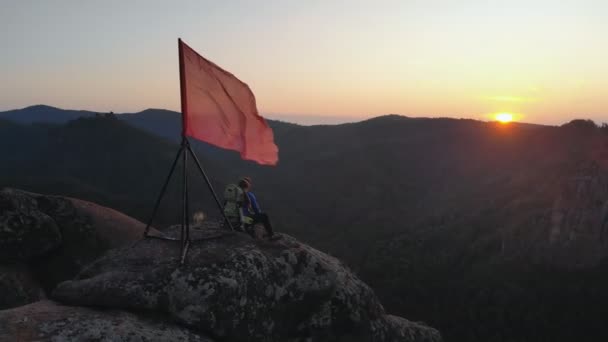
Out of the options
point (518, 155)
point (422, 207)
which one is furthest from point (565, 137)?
point (422, 207)

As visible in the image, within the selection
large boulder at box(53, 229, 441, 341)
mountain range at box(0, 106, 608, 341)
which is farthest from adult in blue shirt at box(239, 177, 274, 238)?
mountain range at box(0, 106, 608, 341)

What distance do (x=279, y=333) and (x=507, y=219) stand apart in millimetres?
72078

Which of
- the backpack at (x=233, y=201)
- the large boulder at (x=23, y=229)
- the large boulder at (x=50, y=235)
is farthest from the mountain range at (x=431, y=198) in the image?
the backpack at (x=233, y=201)

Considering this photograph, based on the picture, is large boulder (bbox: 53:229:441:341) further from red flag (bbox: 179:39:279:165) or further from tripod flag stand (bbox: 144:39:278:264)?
red flag (bbox: 179:39:279:165)

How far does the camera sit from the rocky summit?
10.2 metres

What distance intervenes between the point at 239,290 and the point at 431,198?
4230 inches

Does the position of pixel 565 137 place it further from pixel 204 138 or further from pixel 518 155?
pixel 204 138

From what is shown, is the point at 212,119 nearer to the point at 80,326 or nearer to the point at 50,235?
the point at 80,326

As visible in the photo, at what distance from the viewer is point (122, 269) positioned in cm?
1205

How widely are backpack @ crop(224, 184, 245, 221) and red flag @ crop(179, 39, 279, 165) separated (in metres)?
0.99

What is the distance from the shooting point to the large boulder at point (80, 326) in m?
9.34

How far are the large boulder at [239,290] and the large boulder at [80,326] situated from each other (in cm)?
34

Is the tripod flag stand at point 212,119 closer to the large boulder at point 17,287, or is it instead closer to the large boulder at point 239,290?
the large boulder at point 239,290

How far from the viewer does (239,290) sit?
11.7 m
